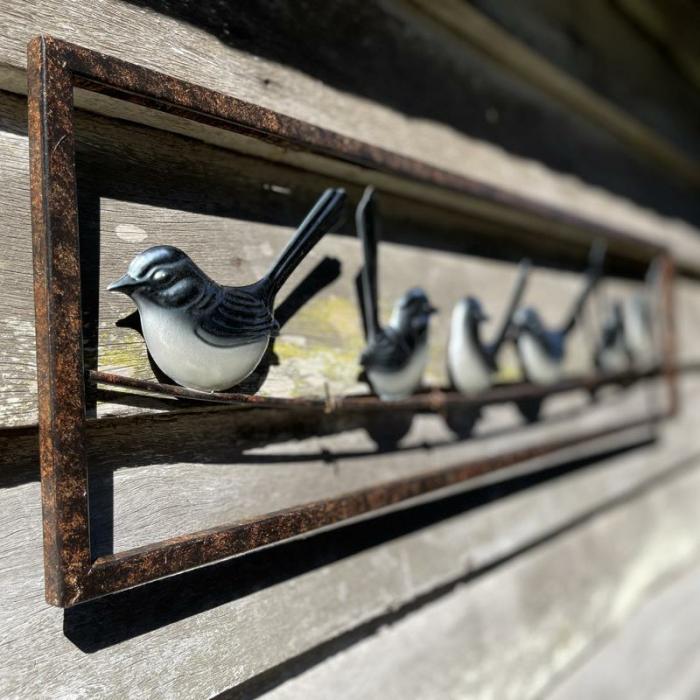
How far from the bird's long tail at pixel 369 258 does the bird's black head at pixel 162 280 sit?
0.65 feet

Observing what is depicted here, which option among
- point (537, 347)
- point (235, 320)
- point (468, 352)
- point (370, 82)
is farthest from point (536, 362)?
point (235, 320)

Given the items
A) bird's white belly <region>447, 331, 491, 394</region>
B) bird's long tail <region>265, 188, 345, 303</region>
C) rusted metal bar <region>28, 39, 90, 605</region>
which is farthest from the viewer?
bird's white belly <region>447, 331, 491, 394</region>

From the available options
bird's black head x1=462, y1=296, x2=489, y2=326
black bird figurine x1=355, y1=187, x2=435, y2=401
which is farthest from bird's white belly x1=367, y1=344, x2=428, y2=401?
bird's black head x1=462, y1=296, x2=489, y2=326

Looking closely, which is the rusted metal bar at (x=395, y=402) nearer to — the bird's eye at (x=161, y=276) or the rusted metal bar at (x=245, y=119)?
the bird's eye at (x=161, y=276)

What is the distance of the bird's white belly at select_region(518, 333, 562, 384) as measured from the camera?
856 millimetres

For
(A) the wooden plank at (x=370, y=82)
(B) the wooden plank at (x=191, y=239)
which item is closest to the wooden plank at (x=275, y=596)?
(B) the wooden plank at (x=191, y=239)

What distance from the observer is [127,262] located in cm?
46

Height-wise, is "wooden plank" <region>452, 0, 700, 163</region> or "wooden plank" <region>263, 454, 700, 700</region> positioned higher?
"wooden plank" <region>452, 0, 700, 163</region>

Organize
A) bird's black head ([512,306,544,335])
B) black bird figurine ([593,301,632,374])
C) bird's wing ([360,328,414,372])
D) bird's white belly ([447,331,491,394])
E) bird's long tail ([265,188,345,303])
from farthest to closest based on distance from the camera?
black bird figurine ([593,301,632,374]), bird's black head ([512,306,544,335]), bird's white belly ([447,331,491,394]), bird's wing ([360,328,414,372]), bird's long tail ([265,188,345,303])

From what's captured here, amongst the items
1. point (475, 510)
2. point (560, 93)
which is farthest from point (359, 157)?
point (560, 93)

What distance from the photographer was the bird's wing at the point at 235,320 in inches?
17.8

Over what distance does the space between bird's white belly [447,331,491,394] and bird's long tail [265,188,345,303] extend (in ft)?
0.83

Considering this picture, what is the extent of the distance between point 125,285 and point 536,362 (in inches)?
23.8

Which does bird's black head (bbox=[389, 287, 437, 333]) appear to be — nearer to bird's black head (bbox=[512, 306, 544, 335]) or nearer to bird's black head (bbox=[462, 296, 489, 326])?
bird's black head (bbox=[462, 296, 489, 326])
